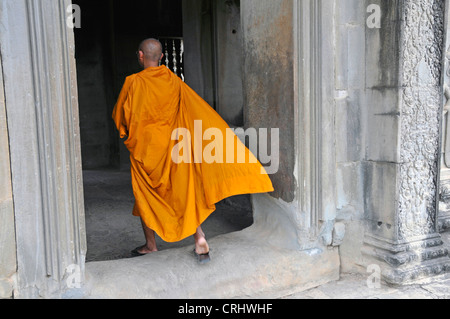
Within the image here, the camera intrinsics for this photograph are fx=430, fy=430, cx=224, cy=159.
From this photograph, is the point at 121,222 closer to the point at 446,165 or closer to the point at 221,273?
the point at 221,273

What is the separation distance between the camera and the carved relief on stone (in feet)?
9.27

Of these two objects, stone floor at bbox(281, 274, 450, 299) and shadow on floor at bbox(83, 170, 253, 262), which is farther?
shadow on floor at bbox(83, 170, 253, 262)

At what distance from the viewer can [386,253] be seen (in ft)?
9.59

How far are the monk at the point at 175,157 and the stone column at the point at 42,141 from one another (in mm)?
561

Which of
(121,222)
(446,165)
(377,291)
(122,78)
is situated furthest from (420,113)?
→ (122,78)

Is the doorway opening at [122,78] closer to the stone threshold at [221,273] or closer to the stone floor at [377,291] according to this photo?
the stone threshold at [221,273]

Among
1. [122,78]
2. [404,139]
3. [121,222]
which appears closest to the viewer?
[404,139]

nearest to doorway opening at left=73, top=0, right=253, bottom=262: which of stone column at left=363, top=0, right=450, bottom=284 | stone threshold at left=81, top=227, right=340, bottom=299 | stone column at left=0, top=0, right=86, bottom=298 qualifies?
stone threshold at left=81, top=227, right=340, bottom=299

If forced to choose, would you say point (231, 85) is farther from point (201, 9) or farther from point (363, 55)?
point (363, 55)

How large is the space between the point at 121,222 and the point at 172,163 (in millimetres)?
1572

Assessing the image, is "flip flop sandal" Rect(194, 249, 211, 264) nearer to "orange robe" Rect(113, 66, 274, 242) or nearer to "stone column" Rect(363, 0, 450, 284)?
"orange robe" Rect(113, 66, 274, 242)

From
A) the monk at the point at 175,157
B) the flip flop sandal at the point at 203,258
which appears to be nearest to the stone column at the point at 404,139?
the monk at the point at 175,157

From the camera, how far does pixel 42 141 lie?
2.17 meters

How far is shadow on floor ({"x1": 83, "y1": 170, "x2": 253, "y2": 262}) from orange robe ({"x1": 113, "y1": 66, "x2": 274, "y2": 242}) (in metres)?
0.73
